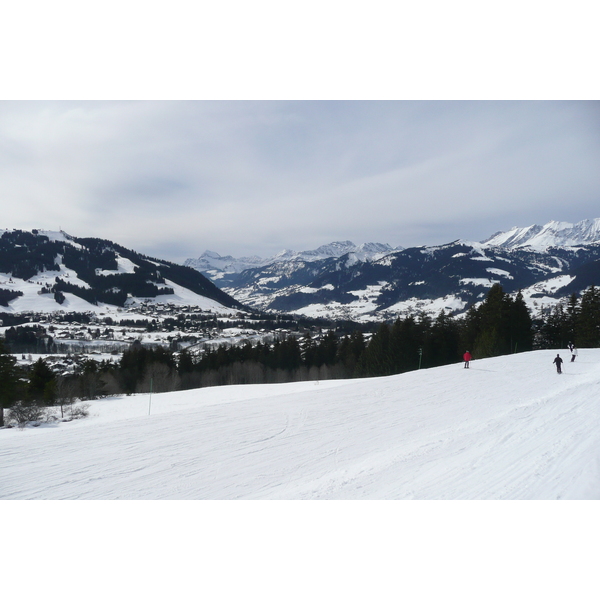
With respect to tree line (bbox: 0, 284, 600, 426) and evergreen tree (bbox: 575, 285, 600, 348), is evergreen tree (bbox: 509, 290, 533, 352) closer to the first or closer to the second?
tree line (bbox: 0, 284, 600, 426)

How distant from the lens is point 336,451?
7617 millimetres

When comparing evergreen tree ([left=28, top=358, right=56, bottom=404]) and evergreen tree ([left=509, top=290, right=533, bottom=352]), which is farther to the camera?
evergreen tree ([left=509, top=290, right=533, bottom=352])

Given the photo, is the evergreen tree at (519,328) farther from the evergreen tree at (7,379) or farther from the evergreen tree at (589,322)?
the evergreen tree at (7,379)

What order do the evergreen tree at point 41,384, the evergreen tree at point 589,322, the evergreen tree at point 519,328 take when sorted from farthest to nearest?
the evergreen tree at point 519,328 < the evergreen tree at point 589,322 < the evergreen tree at point 41,384

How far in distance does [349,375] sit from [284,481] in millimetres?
34066

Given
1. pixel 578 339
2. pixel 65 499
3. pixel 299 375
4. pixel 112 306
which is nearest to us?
pixel 65 499

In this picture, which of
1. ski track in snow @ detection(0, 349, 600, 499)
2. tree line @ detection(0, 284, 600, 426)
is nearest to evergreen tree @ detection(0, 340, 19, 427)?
tree line @ detection(0, 284, 600, 426)

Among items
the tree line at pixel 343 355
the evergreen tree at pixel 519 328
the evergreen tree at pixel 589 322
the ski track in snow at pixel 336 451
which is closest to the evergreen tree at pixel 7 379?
the tree line at pixel 343 355

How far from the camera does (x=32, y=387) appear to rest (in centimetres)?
2798

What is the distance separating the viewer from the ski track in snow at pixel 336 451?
19.5ft

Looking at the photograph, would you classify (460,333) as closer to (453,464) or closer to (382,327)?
(382,327)

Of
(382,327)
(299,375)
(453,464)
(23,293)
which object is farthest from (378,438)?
(23,293)

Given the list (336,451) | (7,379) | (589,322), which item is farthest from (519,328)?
(7,379)

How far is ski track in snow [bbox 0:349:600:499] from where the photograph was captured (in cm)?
596
